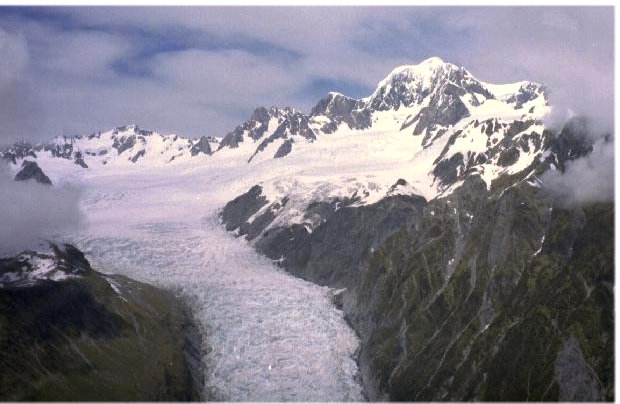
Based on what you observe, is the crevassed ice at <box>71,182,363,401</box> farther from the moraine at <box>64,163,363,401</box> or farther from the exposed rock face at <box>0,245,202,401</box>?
the exposed rock face at <box>0,245,202,401</box>

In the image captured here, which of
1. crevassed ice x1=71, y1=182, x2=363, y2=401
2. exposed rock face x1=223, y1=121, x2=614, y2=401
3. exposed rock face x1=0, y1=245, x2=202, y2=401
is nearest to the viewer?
exposed rock face x1=223, y1=121, x2=614, y2=401

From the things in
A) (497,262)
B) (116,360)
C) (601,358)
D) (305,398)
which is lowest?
(305,398)

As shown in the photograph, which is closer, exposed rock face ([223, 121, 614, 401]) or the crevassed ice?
exposed rock face ([223, 121, 614, 401])

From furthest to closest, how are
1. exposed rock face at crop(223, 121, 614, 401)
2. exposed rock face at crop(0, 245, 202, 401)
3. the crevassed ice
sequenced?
the crevassed ice, exposed rock face at crop(0, 245, 202, 401), exposed rock face at crop(223, 121, 614, 401)

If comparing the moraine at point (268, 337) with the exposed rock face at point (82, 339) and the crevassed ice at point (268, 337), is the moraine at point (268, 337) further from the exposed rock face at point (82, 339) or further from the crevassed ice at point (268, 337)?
the exposed rock face at point (82, 339)

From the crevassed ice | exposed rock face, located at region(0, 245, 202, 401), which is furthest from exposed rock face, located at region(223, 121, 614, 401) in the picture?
exposed rock face, located at region(0, 245, 202, 401)

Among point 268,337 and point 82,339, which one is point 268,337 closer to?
point 268,337

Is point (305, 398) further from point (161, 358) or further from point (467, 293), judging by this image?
point (467, 293)

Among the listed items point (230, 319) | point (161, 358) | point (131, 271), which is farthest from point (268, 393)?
point (131, 271)

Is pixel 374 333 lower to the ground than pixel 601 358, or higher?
lower
